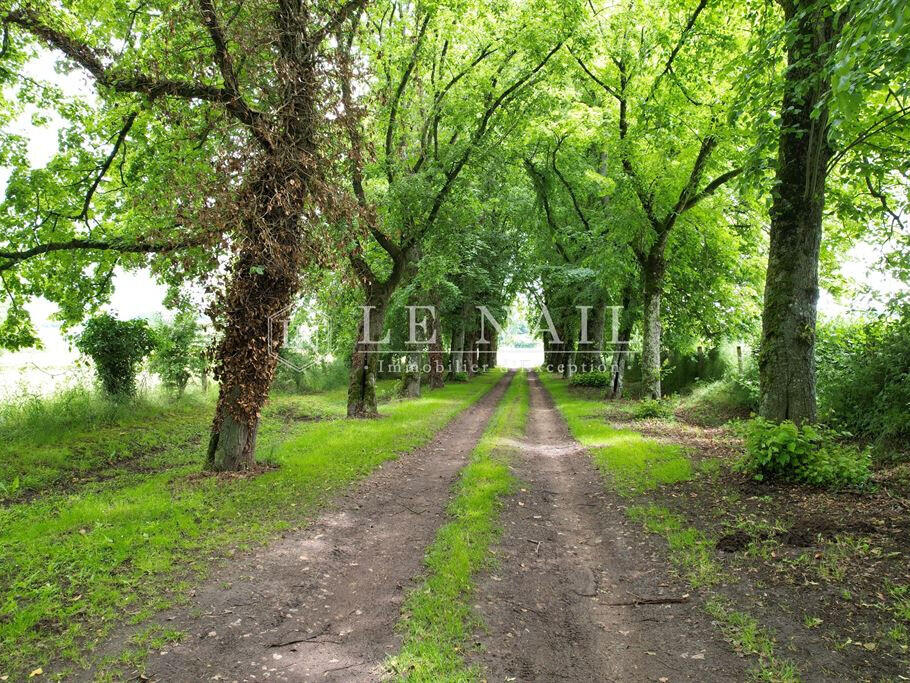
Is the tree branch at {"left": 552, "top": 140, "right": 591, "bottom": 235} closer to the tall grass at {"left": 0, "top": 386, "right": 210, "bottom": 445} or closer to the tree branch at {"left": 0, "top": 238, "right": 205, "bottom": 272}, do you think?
the tree branch at {"left": 0, "top": 238, "right": 205, "bottom": 272}

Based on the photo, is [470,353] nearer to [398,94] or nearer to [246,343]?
[398,94]

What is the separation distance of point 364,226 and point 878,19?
6795mm

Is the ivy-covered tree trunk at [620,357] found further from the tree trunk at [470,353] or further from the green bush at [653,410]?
the tree trunk at [470,353]

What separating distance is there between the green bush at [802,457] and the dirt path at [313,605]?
15.0 ft

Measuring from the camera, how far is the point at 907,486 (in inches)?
252

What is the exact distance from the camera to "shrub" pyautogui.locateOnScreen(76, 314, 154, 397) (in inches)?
516

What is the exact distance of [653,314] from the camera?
1706 cm

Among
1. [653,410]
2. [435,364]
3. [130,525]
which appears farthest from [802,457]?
[435,364]

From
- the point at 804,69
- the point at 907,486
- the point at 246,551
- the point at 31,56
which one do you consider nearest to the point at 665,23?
the point at 804,69

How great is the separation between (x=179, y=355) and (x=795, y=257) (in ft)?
52.4

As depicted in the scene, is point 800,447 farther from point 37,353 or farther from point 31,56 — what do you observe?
point 37,353

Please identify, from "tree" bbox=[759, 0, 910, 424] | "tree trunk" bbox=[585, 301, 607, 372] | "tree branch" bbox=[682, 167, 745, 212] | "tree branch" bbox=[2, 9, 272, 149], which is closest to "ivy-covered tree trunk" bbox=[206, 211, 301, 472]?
"tree branch" bbox=[2, 9, 272, 149]

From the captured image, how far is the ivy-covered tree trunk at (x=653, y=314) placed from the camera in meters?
17.0

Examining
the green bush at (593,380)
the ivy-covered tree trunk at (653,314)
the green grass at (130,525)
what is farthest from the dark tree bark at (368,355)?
the green bush at (593,380)
